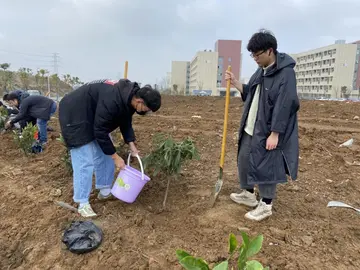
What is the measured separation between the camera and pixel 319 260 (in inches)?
86.4

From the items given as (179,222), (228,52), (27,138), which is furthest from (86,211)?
(228,52)

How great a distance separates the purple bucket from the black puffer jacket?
238 mm

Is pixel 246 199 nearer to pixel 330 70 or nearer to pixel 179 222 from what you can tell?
pixel 179 222

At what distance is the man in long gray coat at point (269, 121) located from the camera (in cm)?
238

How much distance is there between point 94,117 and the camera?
8.71 feet

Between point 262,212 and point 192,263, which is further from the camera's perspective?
point 262,212

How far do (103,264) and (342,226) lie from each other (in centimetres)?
211

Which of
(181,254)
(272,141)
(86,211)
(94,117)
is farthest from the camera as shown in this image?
(86,211)

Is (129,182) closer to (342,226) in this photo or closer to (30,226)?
(30,226)

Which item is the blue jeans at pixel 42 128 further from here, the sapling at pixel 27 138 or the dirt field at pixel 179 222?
the dirt field at pixel 179 222

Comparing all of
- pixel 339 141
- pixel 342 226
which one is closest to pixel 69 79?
pixel 339 141

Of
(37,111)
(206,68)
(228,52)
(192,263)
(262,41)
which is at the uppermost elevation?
(228,52)

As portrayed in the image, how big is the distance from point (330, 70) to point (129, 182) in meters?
68.7

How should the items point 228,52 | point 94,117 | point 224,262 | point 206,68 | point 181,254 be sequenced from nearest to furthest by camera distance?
point 224,262, point 181,254, point 94,117, point 206,68, point 228,52
